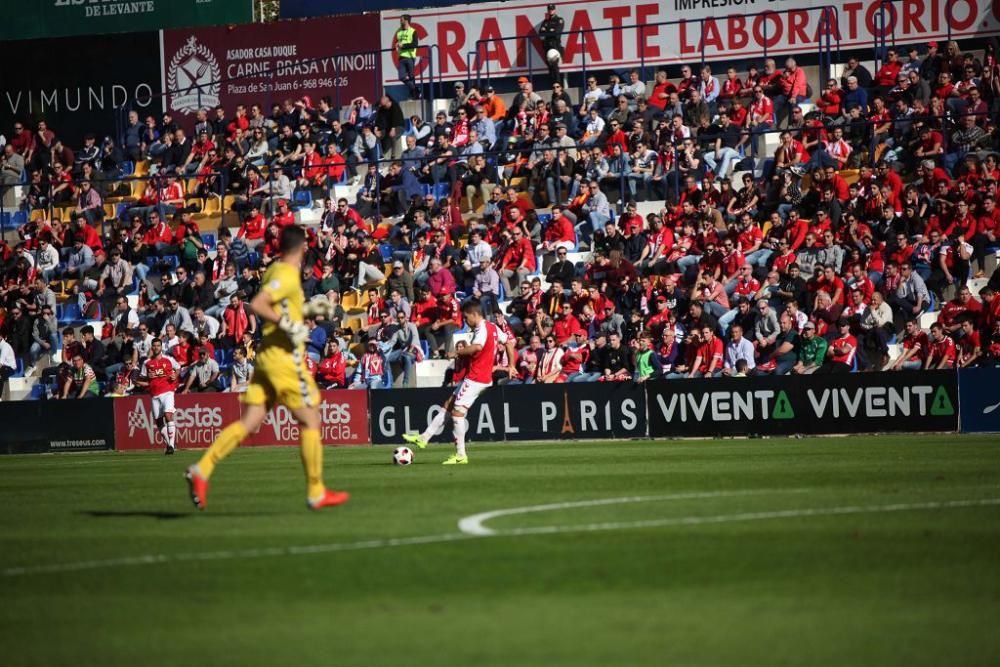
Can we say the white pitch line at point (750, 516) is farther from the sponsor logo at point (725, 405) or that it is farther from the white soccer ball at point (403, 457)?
the sponsor logo at point (725, 405)

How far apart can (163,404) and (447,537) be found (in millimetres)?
18474

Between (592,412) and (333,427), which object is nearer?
(592,412)

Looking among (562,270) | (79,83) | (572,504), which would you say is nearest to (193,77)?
(79,83)

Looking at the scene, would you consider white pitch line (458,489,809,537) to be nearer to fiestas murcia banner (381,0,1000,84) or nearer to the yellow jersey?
the yellow jersey

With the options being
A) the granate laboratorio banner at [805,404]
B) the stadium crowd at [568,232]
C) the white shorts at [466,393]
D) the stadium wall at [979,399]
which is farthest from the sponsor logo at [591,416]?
the white shorts at [466,393]

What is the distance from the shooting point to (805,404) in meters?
24.9

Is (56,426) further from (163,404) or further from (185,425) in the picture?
(163,404)

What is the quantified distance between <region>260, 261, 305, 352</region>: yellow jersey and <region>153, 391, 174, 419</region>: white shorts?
54.2 ft

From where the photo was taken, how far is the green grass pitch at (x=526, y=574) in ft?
22.5

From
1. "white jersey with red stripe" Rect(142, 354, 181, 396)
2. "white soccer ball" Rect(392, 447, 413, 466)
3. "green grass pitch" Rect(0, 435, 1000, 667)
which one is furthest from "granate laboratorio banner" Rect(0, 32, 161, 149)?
"green grass pitch" Rect(0, 435, 1000, 667)

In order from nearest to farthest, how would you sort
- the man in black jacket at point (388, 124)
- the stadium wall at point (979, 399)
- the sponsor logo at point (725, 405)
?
1. the stadium wall at point (979, 399)
2. the sponsor logo at point (725, 405)
3. the man in black jacket at point (388, 124)

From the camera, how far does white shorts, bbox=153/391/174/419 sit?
1095 inches

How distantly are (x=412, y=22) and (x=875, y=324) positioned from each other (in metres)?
17.4

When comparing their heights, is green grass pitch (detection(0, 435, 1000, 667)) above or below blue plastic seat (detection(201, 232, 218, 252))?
below
